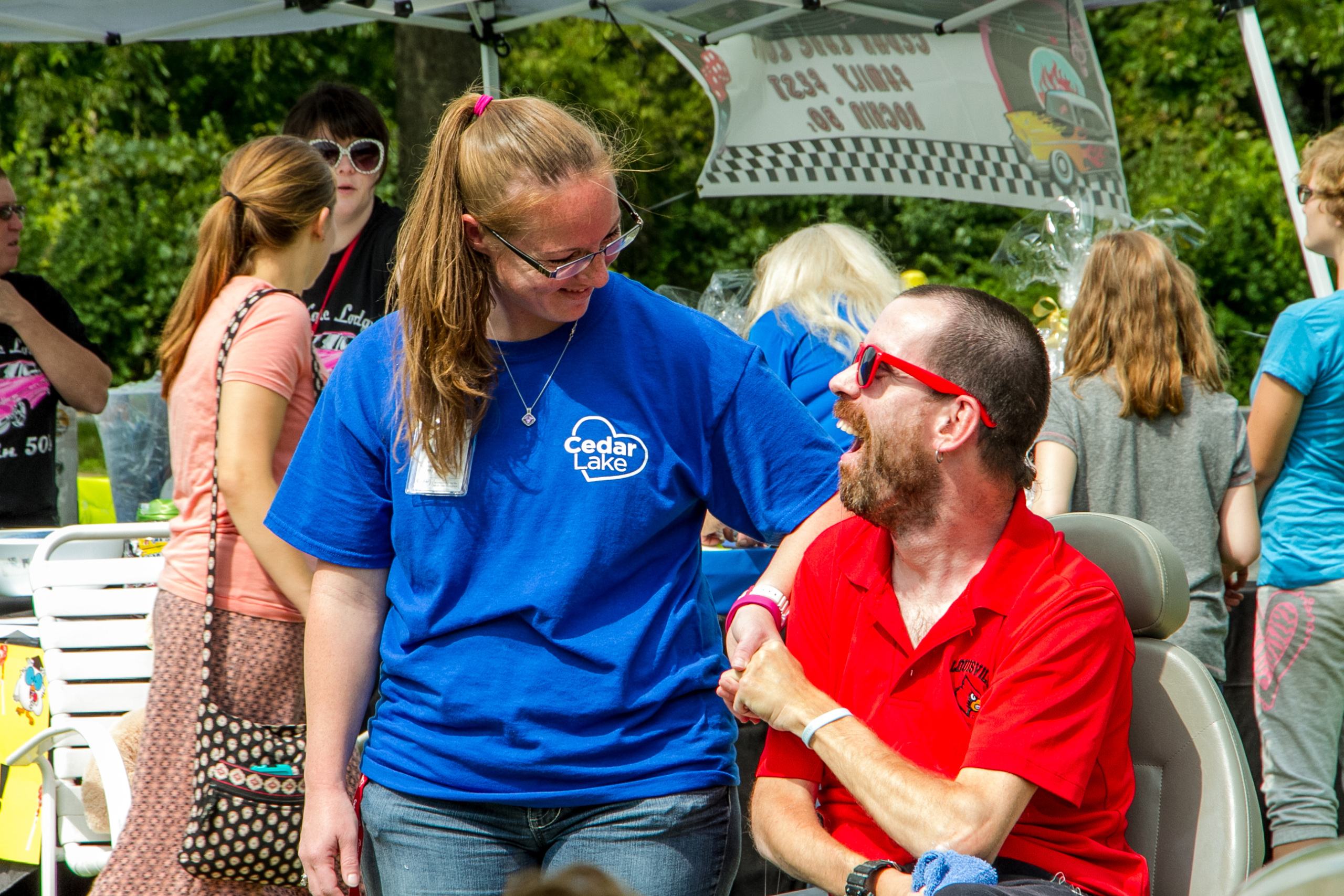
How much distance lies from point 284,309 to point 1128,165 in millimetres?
11990

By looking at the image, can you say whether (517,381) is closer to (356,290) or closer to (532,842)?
(532,842)

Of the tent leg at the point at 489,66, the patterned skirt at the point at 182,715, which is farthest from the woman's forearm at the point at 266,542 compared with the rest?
the tent leg at the point at 489,66

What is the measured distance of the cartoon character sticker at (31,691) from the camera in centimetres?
329

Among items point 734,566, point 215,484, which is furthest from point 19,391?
point 734,566

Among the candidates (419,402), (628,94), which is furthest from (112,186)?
(419,402)

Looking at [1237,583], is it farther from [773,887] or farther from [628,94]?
[628,94]

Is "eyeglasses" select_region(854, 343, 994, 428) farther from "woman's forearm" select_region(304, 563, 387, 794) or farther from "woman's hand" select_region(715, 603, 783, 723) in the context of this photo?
"woman's forearm" select_region(304, 563, 387, 794)

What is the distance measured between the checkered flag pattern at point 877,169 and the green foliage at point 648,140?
18.1 ft

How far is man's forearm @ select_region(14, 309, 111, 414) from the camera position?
3.89 metres

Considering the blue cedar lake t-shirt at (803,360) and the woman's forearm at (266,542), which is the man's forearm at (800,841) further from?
the blue cedar lake t-shirt at (803,360)

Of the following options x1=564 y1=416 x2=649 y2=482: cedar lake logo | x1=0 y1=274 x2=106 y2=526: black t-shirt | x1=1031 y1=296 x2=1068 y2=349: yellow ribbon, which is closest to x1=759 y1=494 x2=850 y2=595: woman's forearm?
x1=564 y1=416 x2=649 y2=482: cedar lake logo

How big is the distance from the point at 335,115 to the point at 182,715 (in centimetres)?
224

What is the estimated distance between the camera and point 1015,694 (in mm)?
1803

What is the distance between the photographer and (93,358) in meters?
4.05
